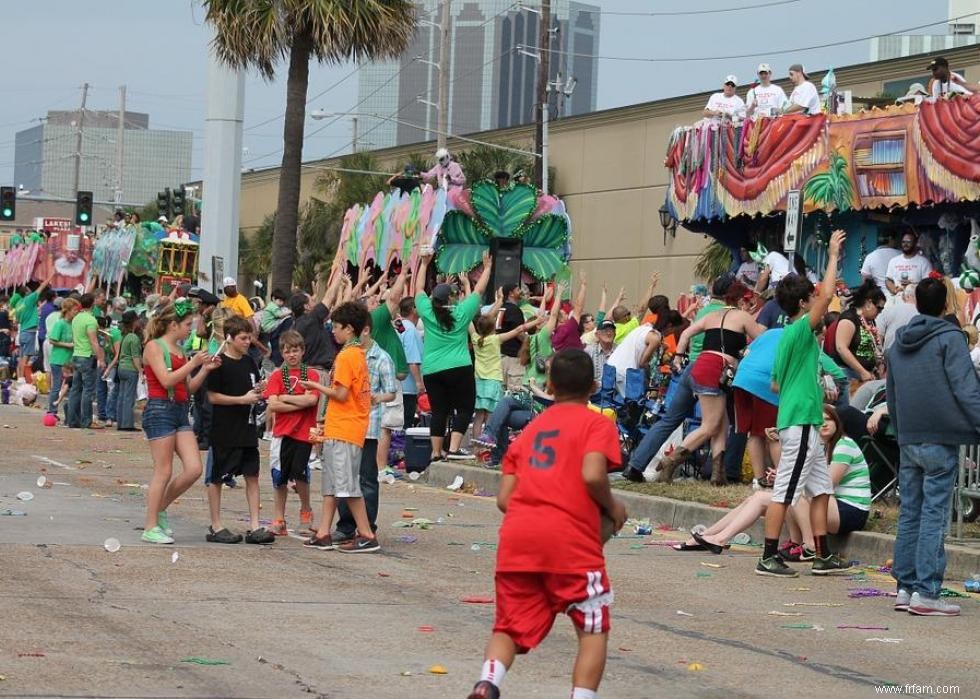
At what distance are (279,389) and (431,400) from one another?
5.33m

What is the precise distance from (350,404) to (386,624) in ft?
9.70

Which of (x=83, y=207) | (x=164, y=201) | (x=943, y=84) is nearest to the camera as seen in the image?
(x=943, y=84)

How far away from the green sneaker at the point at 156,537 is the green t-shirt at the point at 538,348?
6580 millimetres

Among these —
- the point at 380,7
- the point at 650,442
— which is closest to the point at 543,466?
Answer: the point at 650,442

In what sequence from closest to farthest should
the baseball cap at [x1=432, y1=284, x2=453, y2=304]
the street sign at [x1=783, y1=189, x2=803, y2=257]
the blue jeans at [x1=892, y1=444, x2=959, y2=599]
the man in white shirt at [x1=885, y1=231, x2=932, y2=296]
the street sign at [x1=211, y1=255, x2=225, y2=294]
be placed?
the blue jeans at [x1=892, y1=444, x2=959, y2=599]
the street sign at [x1=783, y1=189, x2=803, y2=257]
the baseball cap at [x1=432, y1=284, x2=453, y2=304]
the man in white shirt at [x1=885, y1=231, x2=932, y2=296]
the street sign at [x1=211, y1=255, x2=225, y2=294]

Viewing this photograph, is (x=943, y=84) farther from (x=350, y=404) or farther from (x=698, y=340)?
(x=350, y=404)

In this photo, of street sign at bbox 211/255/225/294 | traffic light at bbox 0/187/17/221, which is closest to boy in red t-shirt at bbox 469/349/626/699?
street sign at bbox 211/255/225/294

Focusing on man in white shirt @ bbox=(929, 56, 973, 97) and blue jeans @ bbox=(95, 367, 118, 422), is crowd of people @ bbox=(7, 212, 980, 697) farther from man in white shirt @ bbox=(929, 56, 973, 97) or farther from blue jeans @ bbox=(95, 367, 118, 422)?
blue jeans @ bbox=(95, 367, 118, 422)

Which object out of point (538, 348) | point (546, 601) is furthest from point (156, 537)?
point (538, 348)

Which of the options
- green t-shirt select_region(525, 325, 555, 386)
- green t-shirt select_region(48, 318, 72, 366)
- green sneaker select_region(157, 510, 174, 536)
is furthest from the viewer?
green t-shirt select_region(48, 318, 72, 366)

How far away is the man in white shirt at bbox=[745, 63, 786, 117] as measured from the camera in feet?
67.3

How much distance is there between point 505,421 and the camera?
1655 centimetres

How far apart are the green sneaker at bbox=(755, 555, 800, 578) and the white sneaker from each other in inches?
56.6

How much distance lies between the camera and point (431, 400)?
1689cm
